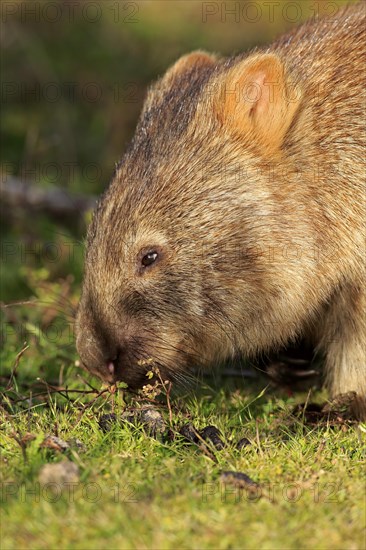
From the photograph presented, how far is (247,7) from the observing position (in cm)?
1321

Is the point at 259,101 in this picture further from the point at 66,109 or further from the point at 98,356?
the point at 66,109

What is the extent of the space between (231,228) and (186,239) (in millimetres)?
244

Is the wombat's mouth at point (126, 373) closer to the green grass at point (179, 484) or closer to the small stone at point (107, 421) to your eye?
the green grass at point (179, 484)

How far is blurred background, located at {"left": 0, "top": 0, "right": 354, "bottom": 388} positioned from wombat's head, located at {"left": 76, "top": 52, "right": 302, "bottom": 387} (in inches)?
45.9

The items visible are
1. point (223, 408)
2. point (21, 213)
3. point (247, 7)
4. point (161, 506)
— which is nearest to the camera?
point (161, 506)

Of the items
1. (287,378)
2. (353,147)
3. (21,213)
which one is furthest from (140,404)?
(21,213)

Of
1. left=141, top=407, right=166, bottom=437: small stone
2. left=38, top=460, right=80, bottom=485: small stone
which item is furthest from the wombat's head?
left=38, top=460, right=80, bottom=485: small stone

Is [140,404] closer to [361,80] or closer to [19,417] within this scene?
[19,417]

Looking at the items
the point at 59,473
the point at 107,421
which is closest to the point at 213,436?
the point at 107,421

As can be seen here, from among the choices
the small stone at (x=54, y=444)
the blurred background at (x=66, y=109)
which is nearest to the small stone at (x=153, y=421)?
the small stone at (x=54, y=444)

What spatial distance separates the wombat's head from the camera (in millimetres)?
4430

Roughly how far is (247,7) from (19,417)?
10.4 metres

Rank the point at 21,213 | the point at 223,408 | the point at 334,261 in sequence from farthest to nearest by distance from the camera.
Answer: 1. the point at 21,213
2. the point at 223,408
3. the point at 334,261

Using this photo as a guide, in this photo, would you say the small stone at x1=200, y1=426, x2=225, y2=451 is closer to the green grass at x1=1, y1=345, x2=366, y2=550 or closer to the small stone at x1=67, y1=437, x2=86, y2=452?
the green grass at x1=1, y1=345, x2=366, y2=550
